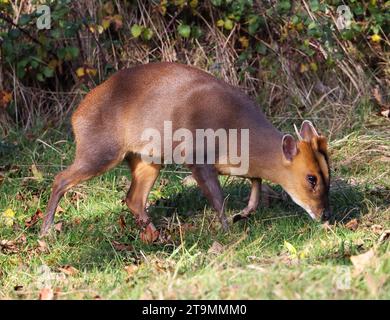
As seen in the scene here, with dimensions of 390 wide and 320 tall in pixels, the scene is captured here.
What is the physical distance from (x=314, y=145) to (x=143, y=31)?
323 cm

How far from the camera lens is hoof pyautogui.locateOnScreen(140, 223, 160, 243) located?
693cm

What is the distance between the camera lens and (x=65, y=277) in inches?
235

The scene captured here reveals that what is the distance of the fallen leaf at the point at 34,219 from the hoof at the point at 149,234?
93 cm

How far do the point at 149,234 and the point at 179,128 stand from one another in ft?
2.98

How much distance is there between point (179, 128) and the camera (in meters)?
7.30

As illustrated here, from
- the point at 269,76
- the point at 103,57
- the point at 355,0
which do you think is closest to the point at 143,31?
the point at 103,57

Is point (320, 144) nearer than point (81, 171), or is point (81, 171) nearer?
point (320, 144)

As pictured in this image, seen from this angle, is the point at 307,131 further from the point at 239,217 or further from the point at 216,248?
the point at 216,248

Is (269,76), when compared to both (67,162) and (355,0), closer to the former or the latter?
(355,0)

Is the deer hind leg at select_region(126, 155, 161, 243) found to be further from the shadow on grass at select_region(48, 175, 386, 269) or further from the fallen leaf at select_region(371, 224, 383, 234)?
the fallen leaf at select_region(371, 224, 383, 234)

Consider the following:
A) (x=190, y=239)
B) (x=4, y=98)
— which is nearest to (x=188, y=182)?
(x=190, y=239)

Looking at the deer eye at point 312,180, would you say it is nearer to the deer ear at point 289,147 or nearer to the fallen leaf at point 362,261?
the deer ear at point 289,147
